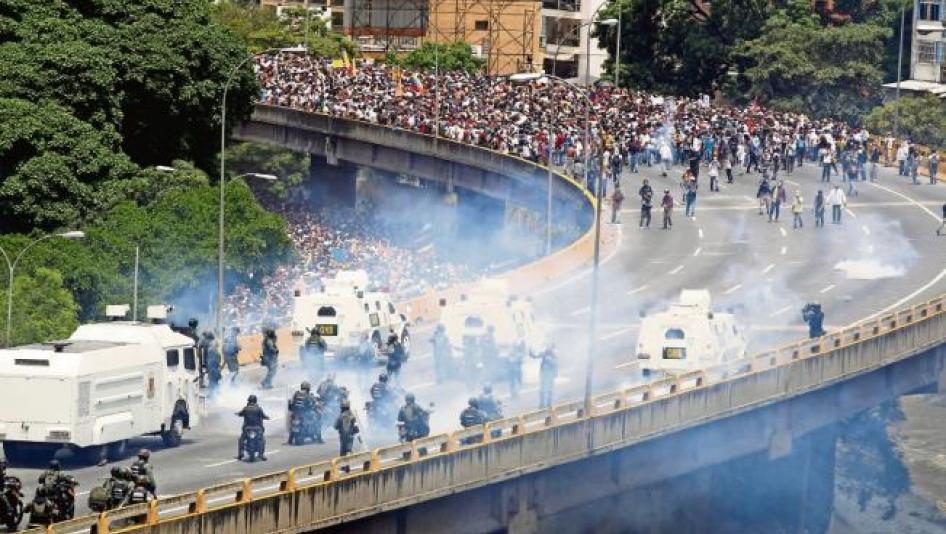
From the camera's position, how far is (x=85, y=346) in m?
46.5

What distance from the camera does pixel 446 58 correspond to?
155m

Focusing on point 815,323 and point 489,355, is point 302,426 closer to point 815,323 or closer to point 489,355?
point 489,355

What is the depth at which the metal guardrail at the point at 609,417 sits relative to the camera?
38250 mm

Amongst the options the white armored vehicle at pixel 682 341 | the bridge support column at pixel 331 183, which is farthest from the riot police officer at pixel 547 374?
the bridge support column at pixel 331 183

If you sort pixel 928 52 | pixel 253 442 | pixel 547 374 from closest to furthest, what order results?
pixel 253 442
pixel 547 374
pixel 928 52

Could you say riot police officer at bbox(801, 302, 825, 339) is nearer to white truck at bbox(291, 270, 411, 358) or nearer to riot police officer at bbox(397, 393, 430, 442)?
white truck at bbox(291, 270, 411, 358)

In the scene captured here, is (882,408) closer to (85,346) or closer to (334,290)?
(334,290)

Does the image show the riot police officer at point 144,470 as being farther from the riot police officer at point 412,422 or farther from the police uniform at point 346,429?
the riot police officer at point 412,422

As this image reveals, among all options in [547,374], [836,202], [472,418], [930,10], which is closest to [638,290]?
[836,202]

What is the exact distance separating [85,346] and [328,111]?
7447 centimetres

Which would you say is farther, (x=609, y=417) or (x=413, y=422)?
(x=609, y=417)

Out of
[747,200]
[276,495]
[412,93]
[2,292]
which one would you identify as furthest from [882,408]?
[276,495]

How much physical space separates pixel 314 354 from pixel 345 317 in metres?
3.02

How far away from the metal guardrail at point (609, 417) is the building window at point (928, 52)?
76340 mm
